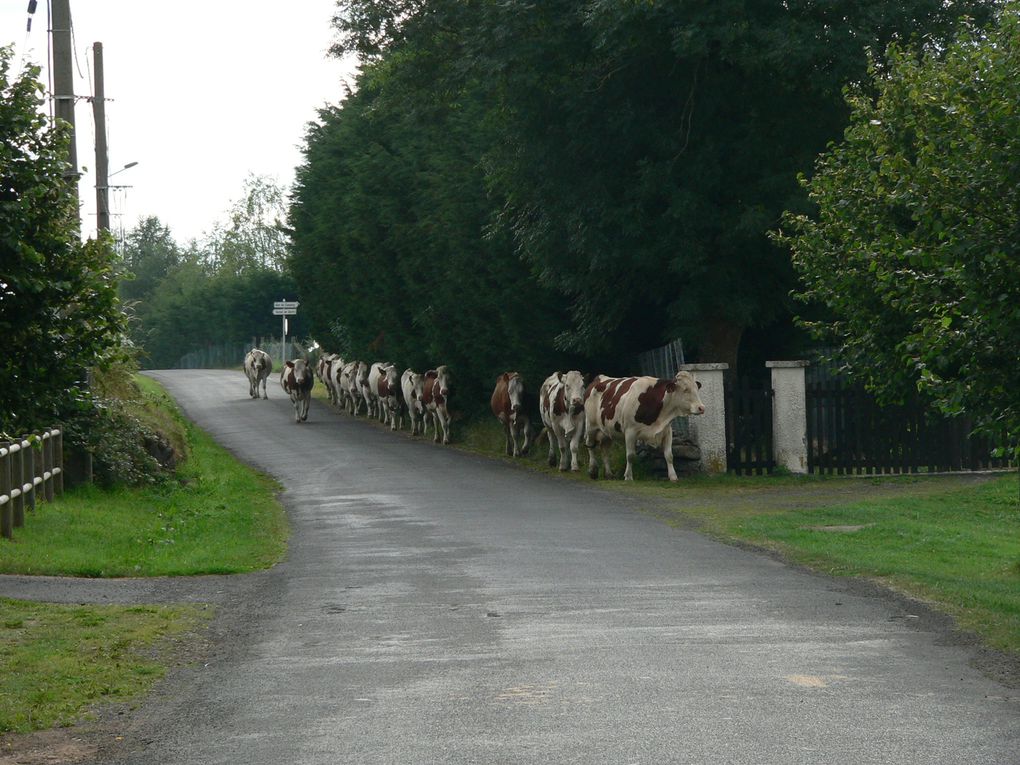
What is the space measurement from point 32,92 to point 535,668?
5.69 metres

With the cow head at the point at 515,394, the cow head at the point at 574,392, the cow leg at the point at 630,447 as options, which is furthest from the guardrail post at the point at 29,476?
the cow head at the point at 515,394

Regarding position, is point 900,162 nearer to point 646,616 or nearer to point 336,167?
point 646,616

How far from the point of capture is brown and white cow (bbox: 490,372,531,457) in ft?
109

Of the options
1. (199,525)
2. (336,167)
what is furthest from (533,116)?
(336,167)

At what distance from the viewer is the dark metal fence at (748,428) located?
2736cm

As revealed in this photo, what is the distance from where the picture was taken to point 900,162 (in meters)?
12.8

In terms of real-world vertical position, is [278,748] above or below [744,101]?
below

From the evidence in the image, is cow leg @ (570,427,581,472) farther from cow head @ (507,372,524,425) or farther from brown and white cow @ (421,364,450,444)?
brown and white cow @ (421,364,450,444)

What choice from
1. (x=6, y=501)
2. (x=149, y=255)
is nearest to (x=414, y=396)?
(x=6, y=501)

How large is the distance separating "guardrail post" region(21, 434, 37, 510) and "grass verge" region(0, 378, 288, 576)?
18 centimetres

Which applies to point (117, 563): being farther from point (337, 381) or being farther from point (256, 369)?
point (256, 369)

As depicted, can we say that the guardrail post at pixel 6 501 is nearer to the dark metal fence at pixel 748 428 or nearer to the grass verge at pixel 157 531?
the grass verge at pixel 157 531

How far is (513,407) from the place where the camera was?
110ft

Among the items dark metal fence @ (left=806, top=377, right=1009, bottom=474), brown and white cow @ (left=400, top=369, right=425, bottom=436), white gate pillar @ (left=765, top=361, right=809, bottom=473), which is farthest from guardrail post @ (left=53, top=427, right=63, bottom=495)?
brown and white cow @ (left=400, top=369, right=425, bottom=436)
